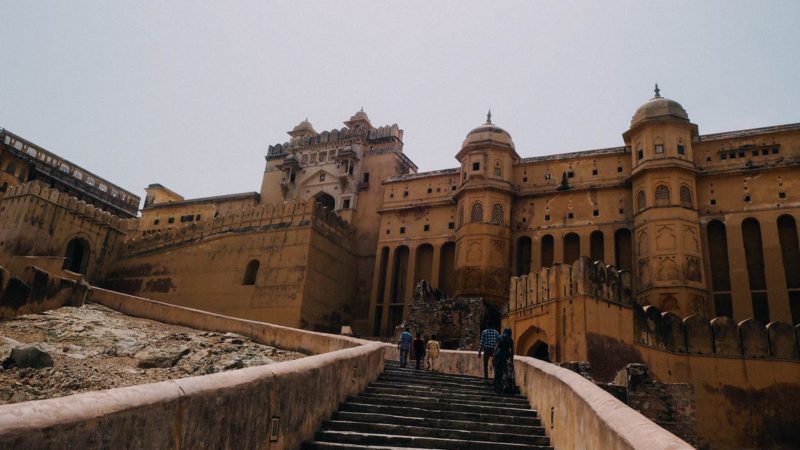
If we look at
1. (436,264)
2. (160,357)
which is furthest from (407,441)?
(436,264)

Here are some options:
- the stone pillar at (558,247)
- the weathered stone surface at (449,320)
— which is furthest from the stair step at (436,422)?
the stone pillar at (558,247)

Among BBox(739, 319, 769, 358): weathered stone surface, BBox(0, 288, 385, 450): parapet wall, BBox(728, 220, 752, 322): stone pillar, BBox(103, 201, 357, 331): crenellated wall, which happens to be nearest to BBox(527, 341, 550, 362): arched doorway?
BBox(739, 319, 769, 358): weathered stone surface

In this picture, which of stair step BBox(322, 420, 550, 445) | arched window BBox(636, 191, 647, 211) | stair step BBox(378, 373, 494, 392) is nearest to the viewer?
stair step BBox(322, 420, 550, 445)

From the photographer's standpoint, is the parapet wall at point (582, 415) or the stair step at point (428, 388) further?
the stair step at point (428, 388)

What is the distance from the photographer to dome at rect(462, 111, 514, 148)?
3155cm

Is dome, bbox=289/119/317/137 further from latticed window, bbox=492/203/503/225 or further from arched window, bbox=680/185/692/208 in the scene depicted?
arched window, bbox=680/185/692/208

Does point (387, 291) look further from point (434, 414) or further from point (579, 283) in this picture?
point (434, 414)

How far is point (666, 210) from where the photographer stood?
25.9 metres

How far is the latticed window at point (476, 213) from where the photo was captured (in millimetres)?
30234

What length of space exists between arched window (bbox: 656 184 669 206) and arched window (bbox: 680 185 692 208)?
2.03 ft

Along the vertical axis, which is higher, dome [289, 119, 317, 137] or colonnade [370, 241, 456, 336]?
dome [289, 119, 317, 137]

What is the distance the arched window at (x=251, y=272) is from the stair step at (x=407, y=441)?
2570 cm

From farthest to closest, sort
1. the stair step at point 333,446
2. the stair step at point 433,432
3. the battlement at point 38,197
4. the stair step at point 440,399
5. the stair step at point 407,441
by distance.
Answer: the battlement at point 38,197, the stair step at point 440,399, the stair step at point 433,432, the stair step at point 407,441, the stair step at point 333,446

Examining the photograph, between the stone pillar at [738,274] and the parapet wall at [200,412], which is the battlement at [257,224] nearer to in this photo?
the stone pillar at [738,274]
